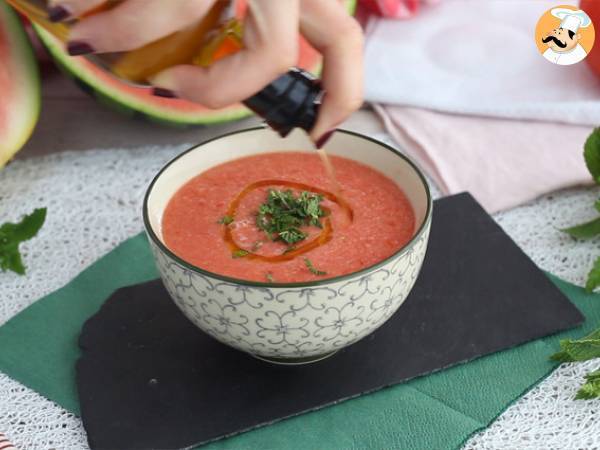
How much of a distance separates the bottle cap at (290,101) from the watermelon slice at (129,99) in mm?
1012

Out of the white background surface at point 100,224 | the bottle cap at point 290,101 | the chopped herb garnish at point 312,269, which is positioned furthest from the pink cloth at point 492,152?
the bottle cap at point 290,101

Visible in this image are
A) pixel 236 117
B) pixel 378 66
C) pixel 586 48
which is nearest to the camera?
pixel 586 48

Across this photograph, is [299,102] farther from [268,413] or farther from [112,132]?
[112,132]

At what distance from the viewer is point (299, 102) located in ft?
3.86

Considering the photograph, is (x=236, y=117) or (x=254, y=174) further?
(x=236, y=117)

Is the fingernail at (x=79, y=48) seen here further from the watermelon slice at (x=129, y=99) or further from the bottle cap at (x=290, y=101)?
the watermelon slice at (x=129, y=99)

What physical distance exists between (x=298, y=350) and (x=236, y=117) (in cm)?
109

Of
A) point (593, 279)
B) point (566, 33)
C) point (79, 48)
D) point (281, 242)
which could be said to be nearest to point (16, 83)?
point (281, 242)

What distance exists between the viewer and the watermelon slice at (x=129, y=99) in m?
2.18

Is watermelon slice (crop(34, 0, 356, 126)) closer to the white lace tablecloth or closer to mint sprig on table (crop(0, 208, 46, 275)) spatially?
the white lace tablecloth

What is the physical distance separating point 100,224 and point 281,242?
72cm

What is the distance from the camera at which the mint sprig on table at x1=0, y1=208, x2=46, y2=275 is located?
179cm

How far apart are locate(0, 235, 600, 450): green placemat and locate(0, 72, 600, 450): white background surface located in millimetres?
30

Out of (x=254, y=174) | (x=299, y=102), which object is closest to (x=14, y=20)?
(x=254, y=174)
